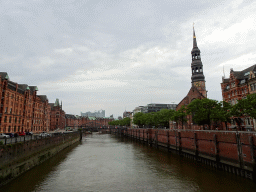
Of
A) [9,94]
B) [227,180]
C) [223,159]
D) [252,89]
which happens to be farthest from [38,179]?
[252,89]

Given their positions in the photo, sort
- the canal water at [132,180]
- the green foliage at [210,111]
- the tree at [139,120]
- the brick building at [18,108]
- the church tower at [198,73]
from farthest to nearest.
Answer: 1. the tree at [139,120]
2. the church tower at [198,73]
3. the brick building at [18,108]
4. the green foliage at [210,111]
5. the canal water at [132,180]

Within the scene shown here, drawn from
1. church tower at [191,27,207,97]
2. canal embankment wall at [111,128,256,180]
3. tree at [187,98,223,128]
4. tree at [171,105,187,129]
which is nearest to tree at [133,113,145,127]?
church tower at [191,27,207,97]

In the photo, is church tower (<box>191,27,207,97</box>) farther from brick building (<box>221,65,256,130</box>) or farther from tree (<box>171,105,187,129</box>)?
tree (<box>171,105,187,129</box>)

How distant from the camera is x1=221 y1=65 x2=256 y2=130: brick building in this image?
51.6m

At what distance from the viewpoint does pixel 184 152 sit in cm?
3862

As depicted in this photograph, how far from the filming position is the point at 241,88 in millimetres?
56156

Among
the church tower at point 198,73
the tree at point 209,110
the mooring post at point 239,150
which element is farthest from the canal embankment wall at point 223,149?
the church tower at point 198,73

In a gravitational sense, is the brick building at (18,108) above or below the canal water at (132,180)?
above

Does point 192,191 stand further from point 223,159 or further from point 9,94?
point 9,94

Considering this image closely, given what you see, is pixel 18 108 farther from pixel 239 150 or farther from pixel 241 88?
pixel 241 88

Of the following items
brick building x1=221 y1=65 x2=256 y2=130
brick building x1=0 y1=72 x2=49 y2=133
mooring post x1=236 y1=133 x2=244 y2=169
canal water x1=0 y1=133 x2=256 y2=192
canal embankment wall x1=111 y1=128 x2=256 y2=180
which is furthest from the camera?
brick building x1=0 y1=72 x2=49 y2=133

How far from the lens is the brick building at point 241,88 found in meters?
51.6

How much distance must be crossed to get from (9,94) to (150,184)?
59.0 metres

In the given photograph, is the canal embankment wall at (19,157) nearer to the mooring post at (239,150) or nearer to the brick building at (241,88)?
the mooring post at (239,150)
